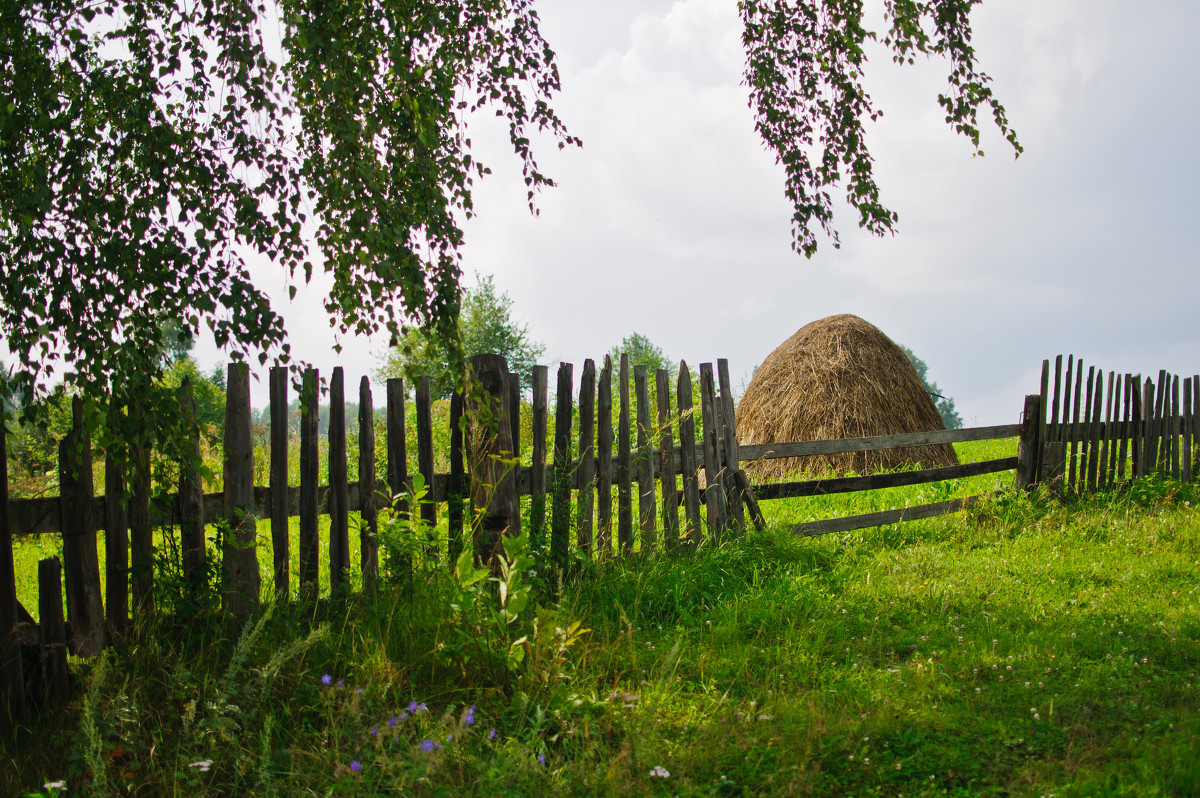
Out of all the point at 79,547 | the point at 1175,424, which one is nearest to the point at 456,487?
the point at 79,547

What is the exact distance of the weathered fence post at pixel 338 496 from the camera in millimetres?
4133

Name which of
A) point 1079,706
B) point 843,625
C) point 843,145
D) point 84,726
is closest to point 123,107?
point 84,726

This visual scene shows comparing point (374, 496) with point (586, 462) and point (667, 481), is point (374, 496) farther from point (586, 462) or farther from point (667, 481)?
point (667, 481)

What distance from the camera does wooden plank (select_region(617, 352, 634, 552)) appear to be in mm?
5355

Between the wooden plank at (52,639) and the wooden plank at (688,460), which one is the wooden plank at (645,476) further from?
the wooden plank at (52,639)

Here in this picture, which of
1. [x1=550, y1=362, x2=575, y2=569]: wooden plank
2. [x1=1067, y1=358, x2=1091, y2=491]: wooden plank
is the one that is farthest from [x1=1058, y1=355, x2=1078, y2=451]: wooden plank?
[x1=550, y1=362, x2=575, y2=569]: wooden plank

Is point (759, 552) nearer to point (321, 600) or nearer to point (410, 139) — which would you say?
point (321, 600)

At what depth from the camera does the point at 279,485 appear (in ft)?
13.3

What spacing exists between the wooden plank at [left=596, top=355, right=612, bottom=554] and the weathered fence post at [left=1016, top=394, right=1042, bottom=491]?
530 cm

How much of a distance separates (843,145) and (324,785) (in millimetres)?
6258

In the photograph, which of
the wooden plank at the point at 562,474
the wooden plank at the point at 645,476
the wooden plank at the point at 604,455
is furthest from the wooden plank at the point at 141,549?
the wooden plank at the point at 645,476

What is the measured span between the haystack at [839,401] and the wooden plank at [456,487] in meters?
7.36

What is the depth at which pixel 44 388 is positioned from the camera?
9.95ft

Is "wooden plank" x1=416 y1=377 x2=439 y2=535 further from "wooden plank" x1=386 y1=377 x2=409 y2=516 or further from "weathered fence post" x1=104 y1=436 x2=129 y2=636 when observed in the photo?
"weathered fence post" x1=104 y1=436 x2=129 y2=636
